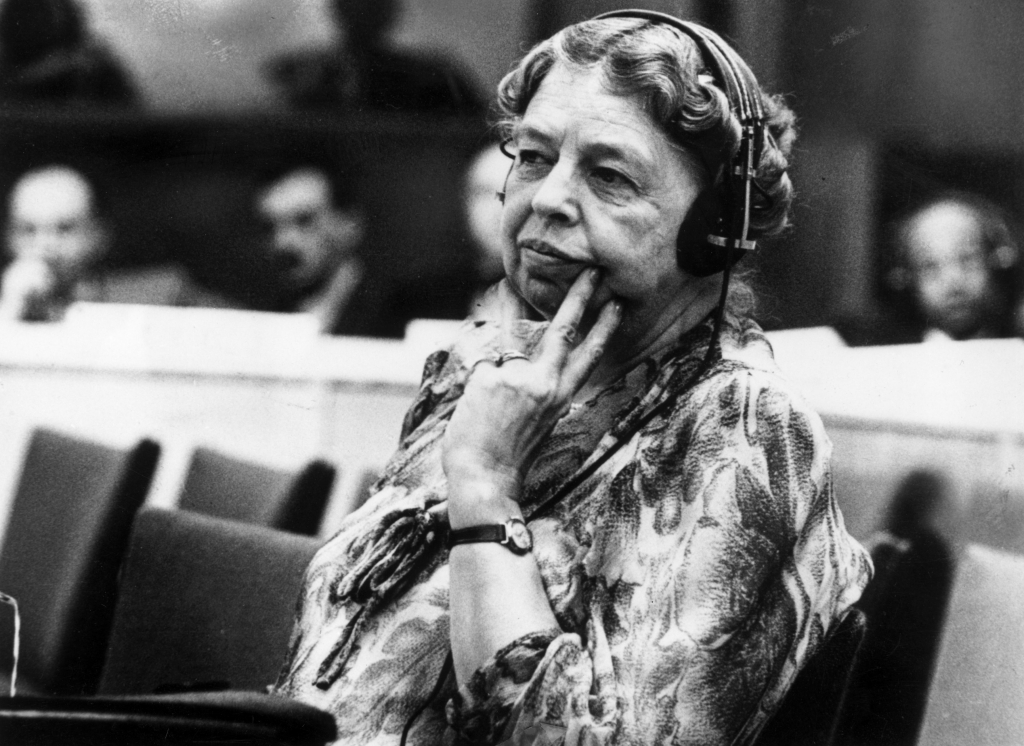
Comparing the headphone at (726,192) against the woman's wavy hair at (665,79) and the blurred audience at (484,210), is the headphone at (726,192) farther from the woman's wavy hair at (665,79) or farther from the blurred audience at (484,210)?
the blurred audience at (484,210)

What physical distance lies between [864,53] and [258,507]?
3.06 feet

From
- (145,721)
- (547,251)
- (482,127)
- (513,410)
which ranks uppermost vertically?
(482,127)

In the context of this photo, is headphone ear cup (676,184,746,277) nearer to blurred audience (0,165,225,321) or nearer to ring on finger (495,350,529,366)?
ring on finger (495,350,529,366)

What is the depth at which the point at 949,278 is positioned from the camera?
4.47 feet

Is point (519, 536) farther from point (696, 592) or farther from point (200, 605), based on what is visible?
point (200, 605)

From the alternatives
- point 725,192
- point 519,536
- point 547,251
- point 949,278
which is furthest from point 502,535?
point 949,278

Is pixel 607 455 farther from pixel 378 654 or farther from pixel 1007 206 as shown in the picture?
pixel 1007 206

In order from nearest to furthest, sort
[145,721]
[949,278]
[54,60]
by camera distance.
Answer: [145,721] → [949,278] → [54,60]

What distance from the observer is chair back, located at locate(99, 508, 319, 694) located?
147 cm

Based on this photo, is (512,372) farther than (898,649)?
No

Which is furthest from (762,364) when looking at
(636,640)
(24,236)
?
(24,236)

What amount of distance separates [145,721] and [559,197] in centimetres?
53

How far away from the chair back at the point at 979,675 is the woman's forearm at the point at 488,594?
1.70ft

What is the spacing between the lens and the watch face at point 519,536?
0.96 metres
